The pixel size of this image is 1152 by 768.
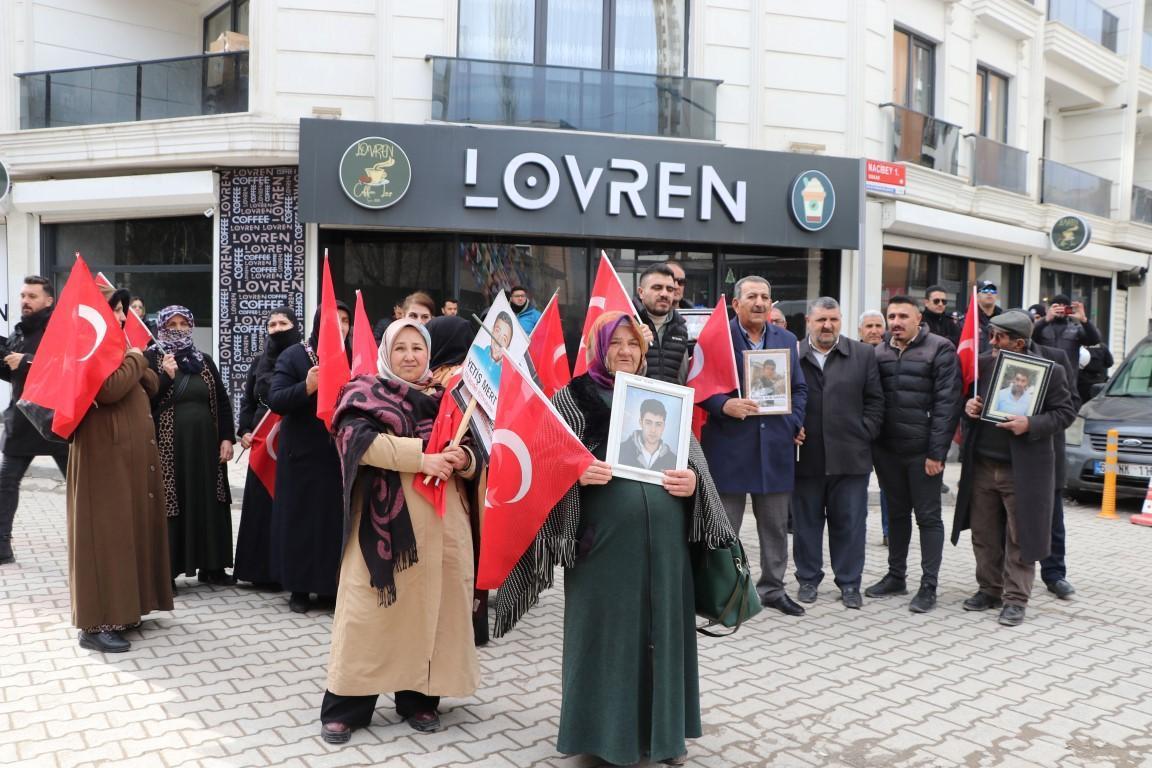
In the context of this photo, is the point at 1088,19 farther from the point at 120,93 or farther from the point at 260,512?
the point at 260,512

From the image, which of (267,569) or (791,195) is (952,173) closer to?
(791,195)

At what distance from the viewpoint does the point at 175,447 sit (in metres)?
6.26

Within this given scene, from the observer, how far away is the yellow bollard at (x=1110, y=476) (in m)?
10.2

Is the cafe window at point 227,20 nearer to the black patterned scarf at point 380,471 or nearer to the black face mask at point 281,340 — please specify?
the black face mask at point 281,340

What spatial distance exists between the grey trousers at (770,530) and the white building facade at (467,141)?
6072mm

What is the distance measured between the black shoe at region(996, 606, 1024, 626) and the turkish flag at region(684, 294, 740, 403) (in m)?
2.26

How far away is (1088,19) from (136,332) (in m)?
21.6

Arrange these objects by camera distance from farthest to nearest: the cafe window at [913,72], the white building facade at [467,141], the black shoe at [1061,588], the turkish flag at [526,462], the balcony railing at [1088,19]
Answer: the balcony railing at [1088,19] < the cafe window at [913,72] < the white building facade at [467,141] < the black shoe at [1061,588] < the turkish flag at [526,462]

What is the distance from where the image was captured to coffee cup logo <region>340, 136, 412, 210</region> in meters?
12.1

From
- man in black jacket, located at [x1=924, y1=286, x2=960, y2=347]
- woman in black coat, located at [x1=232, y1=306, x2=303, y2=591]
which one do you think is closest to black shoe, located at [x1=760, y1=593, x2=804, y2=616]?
woman in black coat, located at [x1=232, y1=306, x2=303, y2=591]

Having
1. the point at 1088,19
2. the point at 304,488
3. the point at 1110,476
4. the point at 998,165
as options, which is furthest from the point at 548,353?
the point at 1088,19

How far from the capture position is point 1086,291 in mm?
22016

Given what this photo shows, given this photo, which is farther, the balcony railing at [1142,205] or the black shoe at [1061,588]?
the balcony railing at [1142,205]

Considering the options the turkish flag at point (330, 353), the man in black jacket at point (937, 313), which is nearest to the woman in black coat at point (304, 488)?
the turkish flag at point (330, 353)
